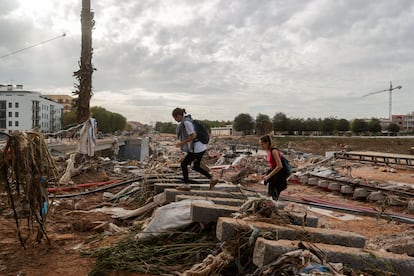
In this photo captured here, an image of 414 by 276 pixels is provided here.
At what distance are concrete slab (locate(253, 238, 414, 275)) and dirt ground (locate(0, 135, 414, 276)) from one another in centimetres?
140

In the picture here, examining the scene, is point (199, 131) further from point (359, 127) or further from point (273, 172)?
point (359, 127)

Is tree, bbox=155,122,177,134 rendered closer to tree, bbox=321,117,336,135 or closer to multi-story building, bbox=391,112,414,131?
tree, bbox=321,117,336,135

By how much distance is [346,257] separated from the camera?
2.92m

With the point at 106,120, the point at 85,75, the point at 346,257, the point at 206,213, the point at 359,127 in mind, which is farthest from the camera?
the point at 359,127

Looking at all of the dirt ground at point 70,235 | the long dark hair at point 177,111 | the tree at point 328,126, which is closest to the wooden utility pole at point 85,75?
the dirt ground at point 70,235

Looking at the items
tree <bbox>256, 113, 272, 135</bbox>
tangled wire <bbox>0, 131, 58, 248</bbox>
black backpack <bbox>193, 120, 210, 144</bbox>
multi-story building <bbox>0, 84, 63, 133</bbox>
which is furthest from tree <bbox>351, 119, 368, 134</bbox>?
tangled wire <bbox>0, 131, 58, 248</bbox>

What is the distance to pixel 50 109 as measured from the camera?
9538 centimetres

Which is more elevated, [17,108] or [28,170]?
[17,108]

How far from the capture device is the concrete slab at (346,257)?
108 inches

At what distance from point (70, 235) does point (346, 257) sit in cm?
367

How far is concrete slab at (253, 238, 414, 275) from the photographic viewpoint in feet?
9.02

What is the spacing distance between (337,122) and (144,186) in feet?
305

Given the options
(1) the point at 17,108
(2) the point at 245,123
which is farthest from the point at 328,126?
(1) the point at 17,108

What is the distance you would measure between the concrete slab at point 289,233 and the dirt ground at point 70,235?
1071 mm
